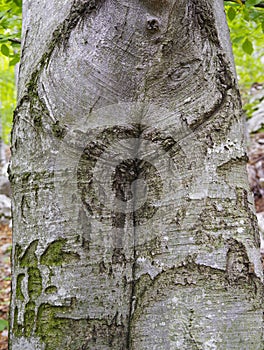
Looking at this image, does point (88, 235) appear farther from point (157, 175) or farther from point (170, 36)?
point (170, 36)

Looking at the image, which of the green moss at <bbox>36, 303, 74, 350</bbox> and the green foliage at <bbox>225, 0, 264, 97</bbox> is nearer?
the green moss at <bbox>36, 303, 74, 350</bbox>

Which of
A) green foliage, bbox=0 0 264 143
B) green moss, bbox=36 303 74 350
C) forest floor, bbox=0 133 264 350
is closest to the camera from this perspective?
green moss, bbox=36 303 74 350

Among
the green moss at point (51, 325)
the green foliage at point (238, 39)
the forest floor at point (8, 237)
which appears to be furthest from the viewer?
the forest floor at point (8, 237)

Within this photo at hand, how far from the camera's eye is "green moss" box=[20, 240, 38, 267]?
1.21 meters

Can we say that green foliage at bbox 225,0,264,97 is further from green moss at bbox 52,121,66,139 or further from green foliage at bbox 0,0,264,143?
green moss at bbox 52,121,66,139

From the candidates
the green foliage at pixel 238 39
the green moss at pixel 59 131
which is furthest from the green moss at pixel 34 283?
the green foliage at pixel 238 39

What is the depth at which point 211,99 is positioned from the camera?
4.12ft

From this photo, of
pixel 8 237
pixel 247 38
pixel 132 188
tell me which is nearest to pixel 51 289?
pixel 132 188

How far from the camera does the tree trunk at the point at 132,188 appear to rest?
1161mm

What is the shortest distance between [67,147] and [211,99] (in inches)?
18.6

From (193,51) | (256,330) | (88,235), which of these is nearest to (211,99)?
(193,51)

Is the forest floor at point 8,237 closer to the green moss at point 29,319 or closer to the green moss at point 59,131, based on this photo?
the green moss at point 29,319

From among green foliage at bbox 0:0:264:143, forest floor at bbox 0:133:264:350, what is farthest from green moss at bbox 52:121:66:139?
forest floor at bbox 0:133:264:350

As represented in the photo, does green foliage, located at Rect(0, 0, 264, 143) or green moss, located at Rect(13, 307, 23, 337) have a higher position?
green foliage, located at Rect(0, 0, 264, 143)
